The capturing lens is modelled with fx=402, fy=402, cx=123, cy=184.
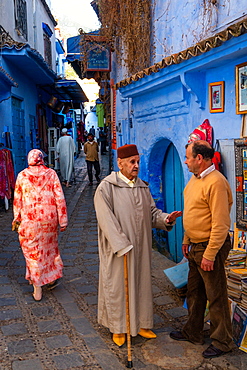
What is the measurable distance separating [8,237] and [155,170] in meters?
3.05

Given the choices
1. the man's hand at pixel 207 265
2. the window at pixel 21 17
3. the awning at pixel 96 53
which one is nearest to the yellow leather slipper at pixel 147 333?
the man's hand at pixel 207 265

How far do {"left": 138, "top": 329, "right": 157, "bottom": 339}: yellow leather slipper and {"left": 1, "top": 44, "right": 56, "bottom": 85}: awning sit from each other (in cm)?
882

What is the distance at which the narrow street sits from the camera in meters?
3.41

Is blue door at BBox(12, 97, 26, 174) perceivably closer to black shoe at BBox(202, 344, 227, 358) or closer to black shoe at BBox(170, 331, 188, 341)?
black shoe at BBox(170, 331, 188, 341)

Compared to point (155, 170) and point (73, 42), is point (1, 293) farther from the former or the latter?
point (73, 42)

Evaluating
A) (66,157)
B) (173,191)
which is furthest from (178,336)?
(66,157)

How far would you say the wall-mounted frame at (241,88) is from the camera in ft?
13.7

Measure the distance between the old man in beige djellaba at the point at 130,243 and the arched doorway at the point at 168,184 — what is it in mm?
3030

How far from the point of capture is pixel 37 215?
484 cm

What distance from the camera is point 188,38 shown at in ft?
18.7

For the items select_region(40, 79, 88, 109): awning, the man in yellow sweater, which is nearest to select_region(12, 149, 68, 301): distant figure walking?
the man in yellow sweater

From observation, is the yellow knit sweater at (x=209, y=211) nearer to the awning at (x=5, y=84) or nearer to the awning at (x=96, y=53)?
the awning at (x=5, y=84)

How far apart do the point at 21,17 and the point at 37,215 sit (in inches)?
432

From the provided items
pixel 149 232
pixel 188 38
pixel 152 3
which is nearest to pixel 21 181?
pixel 149 232
